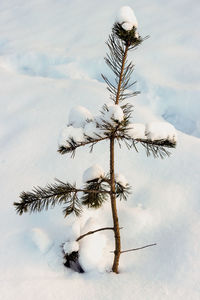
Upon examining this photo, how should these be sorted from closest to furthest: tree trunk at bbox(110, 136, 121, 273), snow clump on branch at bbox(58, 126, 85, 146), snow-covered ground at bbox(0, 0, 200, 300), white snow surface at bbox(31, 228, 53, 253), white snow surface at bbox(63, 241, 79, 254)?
snow clump on branch at bbox(58, 126, 85, 146)
tree trunk at bbox(110, 136, 121, 273)
snow-covered ground at bbox(0, 0, 200, 300)
white snow surface at bbox(63, 241, 79, 254)
white snow surface at bbox(31, 228, 53, 253)

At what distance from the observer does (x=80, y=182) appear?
433cm

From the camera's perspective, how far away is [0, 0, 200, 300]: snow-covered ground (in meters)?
2.72

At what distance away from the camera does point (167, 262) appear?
2.87 metres

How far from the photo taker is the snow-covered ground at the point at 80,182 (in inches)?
107

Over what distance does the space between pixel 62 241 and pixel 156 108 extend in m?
6.27

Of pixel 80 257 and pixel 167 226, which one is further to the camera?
pixel 167 226

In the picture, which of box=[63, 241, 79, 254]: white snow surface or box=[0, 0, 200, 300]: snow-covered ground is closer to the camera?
box=[0, 0, 200, 300]: snow-covered ground

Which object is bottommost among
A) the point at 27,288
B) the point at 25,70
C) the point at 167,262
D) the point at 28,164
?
the point at 27,288

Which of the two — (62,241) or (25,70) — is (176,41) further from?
(62,241)

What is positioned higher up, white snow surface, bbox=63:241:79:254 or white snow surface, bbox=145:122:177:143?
white snow surface, bbox=145:122:177:143

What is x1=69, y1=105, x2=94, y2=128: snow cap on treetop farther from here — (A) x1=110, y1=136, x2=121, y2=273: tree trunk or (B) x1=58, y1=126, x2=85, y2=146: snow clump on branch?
(A) x1=110, y1=136, x2=121, y2=273: tree trunk
